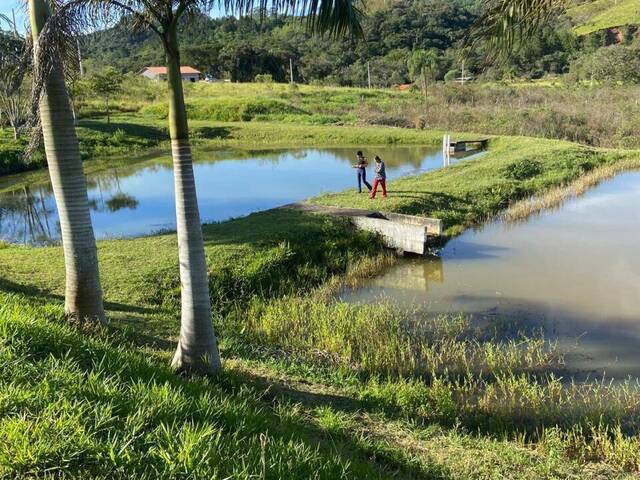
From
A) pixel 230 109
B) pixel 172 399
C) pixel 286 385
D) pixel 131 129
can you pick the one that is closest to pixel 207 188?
pixel 286 385

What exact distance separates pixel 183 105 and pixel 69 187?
1.80 metres

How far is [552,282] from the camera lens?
1197 cm

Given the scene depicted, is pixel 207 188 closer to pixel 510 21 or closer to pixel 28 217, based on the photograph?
pixel 28 217

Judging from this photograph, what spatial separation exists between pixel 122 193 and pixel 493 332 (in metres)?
17.8

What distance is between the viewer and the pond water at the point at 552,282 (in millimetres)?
9281

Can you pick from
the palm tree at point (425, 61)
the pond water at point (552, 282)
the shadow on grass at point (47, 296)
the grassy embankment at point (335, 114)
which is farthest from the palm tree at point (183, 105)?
the palm tree at point (425, 61)

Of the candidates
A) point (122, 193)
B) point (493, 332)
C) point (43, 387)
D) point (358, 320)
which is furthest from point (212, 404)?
point (122, 193)

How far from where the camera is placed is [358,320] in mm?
9461

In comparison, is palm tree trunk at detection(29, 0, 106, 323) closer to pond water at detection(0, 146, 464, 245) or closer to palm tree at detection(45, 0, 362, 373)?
palm tree at detection(45, 0, 362, 373)

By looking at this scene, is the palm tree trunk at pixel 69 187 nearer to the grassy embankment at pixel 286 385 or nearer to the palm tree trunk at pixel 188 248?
the grassy embankment at pixel 286 385

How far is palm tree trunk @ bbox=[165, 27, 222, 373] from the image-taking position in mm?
6293

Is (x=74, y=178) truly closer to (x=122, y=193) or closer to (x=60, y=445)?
(x=60, y=445)

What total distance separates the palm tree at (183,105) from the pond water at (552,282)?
5.23 meters

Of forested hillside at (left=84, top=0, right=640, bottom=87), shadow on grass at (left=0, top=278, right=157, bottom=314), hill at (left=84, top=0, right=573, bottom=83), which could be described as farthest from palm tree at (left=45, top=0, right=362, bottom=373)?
hill at (left=84, top=0, right=573, bottom=83)
